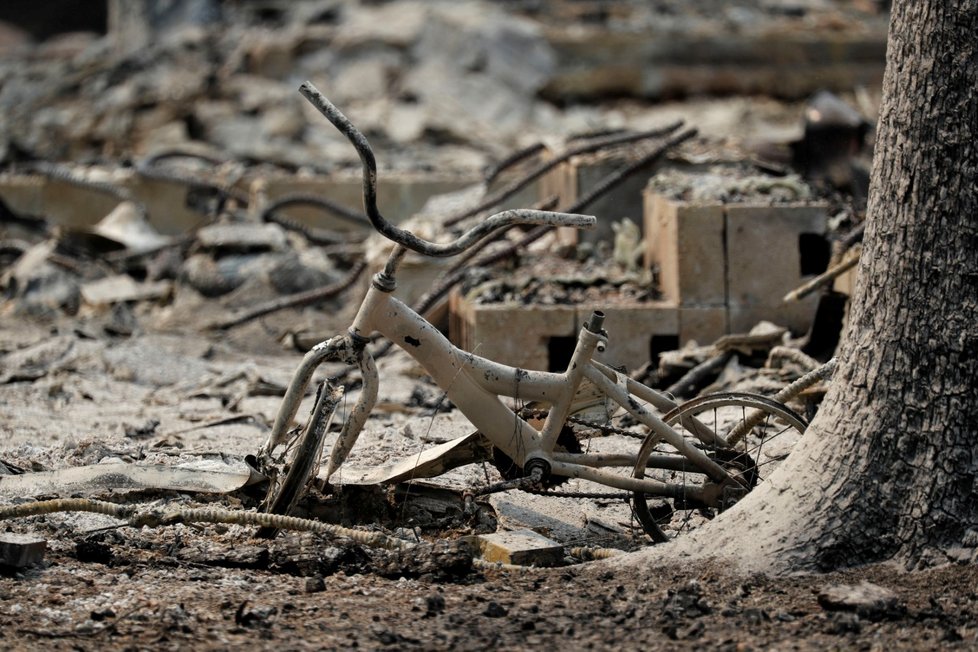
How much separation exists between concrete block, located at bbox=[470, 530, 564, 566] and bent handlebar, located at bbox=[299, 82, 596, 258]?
102cm

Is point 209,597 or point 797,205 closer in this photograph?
point 209,597

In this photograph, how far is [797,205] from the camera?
27.0 feet

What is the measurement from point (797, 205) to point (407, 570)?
15.0 feet

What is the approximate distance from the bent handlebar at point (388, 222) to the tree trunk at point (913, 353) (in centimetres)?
101

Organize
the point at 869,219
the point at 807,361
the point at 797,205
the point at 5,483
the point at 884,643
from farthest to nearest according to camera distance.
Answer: the point at 797,205
the point at 807,361
the point at 5,483
the point at 869,219
the point at 884,643

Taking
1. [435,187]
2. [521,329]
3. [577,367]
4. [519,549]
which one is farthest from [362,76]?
[519,549]

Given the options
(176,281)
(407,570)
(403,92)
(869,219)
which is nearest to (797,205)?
(869,219)

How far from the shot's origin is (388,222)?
4.66m

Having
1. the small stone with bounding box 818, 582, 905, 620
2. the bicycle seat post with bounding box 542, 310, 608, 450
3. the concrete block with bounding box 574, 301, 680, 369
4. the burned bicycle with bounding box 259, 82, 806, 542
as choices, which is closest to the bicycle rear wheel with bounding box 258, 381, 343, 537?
the burned bicycle with bounding box 259, 82, 806, 542

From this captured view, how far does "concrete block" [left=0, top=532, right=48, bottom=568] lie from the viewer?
4.43m

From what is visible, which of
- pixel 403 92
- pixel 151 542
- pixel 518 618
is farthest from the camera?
pixel 403 92

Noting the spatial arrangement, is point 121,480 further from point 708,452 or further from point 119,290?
point 119,290

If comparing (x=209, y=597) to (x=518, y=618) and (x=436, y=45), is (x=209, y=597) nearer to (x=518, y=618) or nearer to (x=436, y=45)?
(x=518, y=618)

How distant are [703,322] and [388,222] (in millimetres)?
4090
